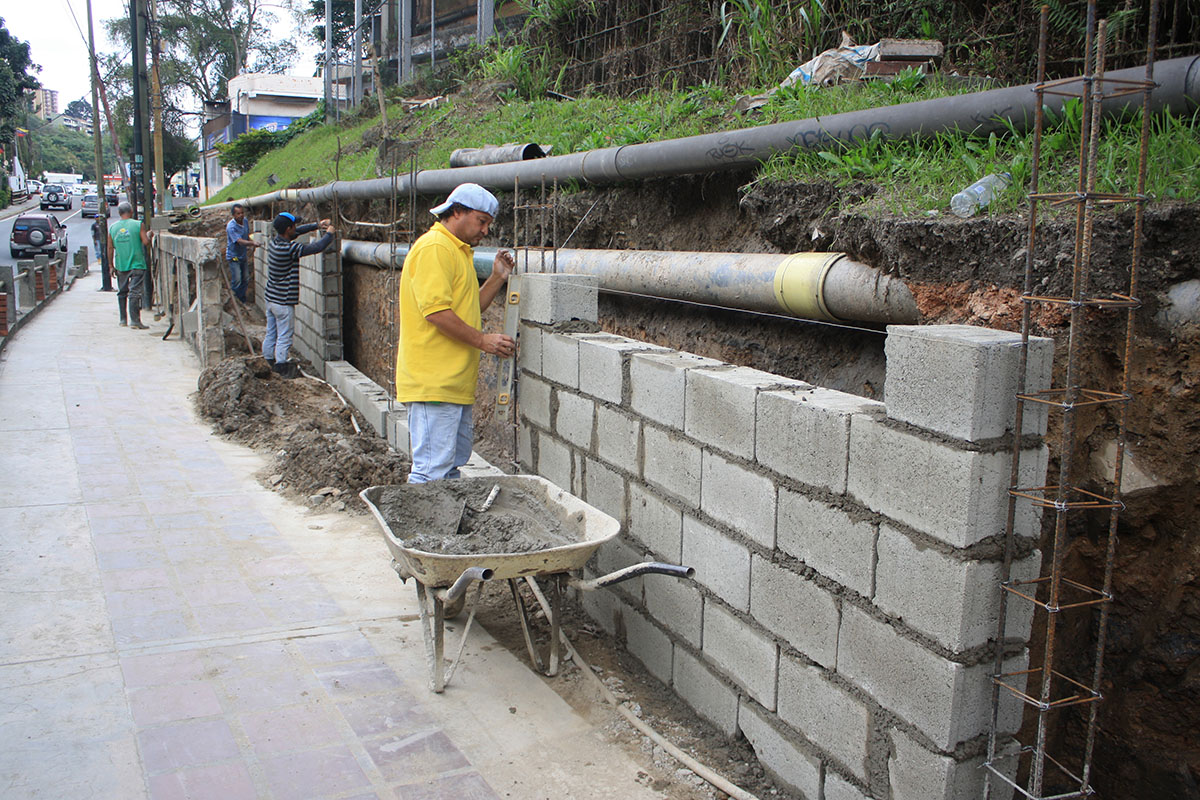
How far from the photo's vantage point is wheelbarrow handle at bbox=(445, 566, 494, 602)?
3309mm

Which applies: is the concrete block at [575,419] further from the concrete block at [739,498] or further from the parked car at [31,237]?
the parked car at [31,237]

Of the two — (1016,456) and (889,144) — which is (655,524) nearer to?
(1016,456)

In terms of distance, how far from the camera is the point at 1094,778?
128 inches

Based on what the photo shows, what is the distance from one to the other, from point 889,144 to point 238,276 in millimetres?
11086

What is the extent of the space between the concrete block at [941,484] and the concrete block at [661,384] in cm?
108

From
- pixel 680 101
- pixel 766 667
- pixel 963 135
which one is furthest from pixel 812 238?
pixel 680 101

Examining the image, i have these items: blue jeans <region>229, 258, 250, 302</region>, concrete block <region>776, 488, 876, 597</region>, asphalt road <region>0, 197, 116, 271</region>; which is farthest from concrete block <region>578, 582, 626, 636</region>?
asphalt road <region>0, 197, 116, 271</region>

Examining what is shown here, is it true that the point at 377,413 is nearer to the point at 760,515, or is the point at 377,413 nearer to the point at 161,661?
the point at 161,661

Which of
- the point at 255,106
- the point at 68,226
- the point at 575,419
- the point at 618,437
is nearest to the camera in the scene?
the point at 618,437

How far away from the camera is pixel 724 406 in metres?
3.51

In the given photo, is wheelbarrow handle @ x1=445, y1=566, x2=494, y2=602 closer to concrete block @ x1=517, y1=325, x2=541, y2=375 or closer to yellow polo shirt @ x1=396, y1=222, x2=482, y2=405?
yellow polo shirt @ x1=396, y1=222, x2=482, y2=405

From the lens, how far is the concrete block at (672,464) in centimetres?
376

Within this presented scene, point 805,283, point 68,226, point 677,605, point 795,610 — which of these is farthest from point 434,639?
point 68,226

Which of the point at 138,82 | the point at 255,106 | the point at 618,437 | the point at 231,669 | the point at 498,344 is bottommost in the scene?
the point at 231,669
